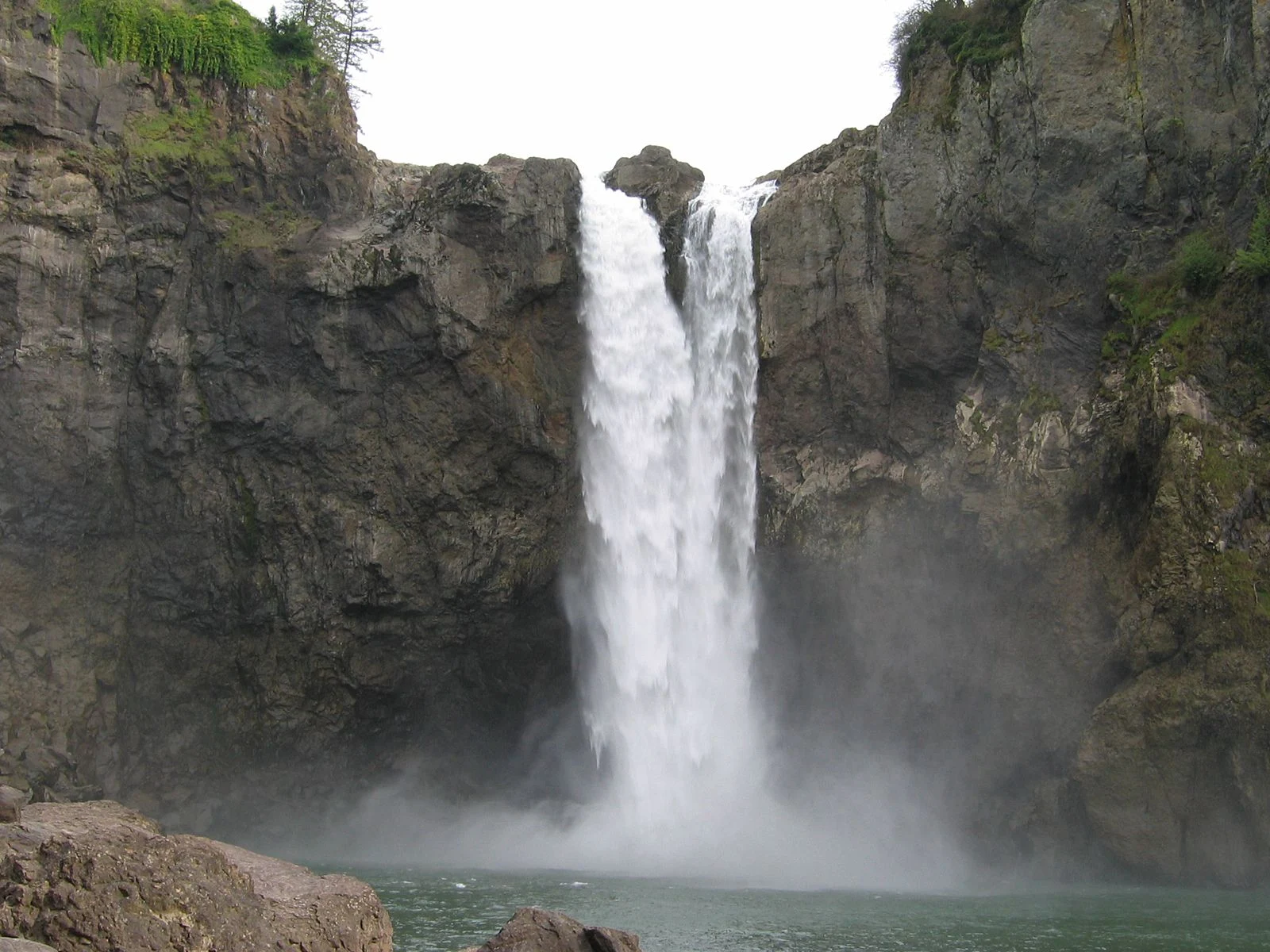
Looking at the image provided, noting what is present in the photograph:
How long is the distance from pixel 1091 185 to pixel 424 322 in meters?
17.3

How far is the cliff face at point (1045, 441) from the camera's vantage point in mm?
25391

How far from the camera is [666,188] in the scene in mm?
37750

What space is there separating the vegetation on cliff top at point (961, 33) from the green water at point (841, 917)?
20201 mm

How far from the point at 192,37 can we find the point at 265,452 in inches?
507

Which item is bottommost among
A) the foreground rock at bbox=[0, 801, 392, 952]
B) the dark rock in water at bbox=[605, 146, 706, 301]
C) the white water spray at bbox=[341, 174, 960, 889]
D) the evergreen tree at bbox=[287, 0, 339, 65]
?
the foreground rock at bbox=[0, 801, 392, 952]

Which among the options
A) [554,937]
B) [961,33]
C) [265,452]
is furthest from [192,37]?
[554,937]

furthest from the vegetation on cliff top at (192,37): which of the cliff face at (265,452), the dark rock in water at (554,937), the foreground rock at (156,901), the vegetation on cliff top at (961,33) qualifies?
the dark rock in water at (554,937)

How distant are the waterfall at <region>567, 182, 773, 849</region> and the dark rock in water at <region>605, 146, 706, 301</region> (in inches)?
14.1

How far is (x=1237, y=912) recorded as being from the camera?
22312 mm

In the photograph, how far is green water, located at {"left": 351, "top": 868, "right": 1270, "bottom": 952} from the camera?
1944 centimetres

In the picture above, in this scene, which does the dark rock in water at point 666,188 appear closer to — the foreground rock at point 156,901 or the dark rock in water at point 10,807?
the dark rock in water at point 10,807

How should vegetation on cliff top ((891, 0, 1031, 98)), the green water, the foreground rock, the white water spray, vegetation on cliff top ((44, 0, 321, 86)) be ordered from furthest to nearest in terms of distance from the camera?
vegetation on cliff top ((44, 0, 321, 86)) < the white water spray < vegetation on cliff top ((891, 0, 1031, 98)) < the green water < the foreground rock

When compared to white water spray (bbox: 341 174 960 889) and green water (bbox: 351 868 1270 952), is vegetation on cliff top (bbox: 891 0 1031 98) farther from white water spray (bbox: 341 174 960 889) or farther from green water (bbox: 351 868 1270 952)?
green water (bbox: 351 868 1270 952)

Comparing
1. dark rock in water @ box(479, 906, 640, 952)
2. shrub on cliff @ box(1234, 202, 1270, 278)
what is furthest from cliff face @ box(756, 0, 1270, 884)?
dark rock in water @ box(479, 906, 640, 952)
